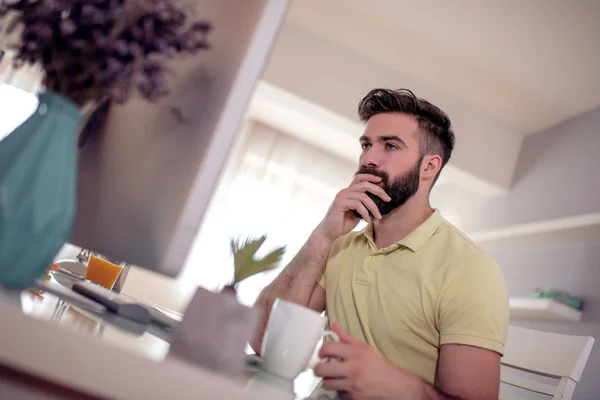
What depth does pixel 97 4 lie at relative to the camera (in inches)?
21.4

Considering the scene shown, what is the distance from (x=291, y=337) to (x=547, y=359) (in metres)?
1.00

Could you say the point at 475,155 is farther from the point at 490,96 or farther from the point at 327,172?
the point at 327,172

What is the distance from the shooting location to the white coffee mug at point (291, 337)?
67 cm

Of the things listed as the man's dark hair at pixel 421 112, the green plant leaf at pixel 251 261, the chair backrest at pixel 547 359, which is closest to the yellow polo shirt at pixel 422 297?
the chair backrest at pixel 547 359

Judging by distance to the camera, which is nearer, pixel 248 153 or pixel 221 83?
pixel 221 83

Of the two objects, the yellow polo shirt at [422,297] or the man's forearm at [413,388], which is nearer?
the man's forearm at [413,388]

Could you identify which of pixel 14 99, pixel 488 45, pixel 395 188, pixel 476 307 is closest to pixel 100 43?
pixel 476 307

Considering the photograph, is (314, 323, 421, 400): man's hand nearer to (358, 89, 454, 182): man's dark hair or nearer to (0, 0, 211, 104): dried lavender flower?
(0, 0, 211, 104): dried lavender flower

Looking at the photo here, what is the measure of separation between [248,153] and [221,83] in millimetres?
5045

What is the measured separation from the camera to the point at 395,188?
170 centimetres

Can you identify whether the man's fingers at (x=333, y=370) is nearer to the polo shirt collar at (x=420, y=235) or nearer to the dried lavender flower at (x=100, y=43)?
the dried lavender flower at (x=100, y=43)

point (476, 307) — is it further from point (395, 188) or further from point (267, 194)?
point (267, 194)

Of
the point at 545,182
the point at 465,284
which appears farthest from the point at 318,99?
the point at 465,284

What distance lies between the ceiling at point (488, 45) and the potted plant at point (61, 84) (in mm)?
2799
